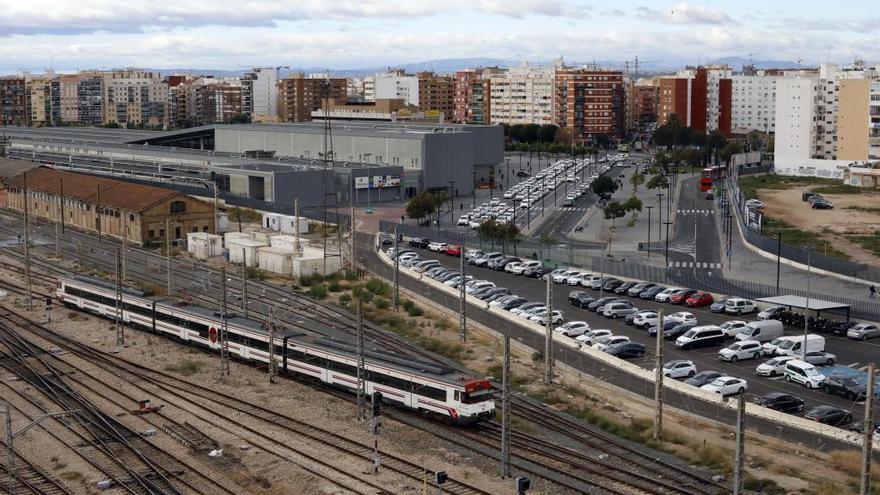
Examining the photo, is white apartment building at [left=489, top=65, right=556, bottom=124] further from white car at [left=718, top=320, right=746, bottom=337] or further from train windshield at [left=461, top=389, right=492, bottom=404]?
train windshield at [left=461, top=389, right=492, bottom=404]

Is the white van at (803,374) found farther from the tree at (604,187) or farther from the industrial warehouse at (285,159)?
the tree at (604,187)

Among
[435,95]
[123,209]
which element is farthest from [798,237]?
[435,95]

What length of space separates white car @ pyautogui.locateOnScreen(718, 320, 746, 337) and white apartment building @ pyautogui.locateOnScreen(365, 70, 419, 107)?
3293 inches

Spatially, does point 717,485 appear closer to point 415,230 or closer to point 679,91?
point 415,230

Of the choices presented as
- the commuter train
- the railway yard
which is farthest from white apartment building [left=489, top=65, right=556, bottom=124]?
the railway yard

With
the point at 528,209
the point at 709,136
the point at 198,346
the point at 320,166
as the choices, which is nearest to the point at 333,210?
the point at 320,166

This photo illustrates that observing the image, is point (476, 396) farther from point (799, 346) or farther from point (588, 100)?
point (588, 100)

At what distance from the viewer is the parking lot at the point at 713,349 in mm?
20109

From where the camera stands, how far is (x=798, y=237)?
41.6 metres

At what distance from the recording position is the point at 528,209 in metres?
49.1

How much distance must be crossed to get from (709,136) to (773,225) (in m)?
42.7

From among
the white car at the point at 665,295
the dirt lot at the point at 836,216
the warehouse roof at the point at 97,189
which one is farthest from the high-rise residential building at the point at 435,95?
the white car at the point at 665,295

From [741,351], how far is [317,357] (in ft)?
28.2

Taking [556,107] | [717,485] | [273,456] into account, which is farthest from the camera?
[556,107]
